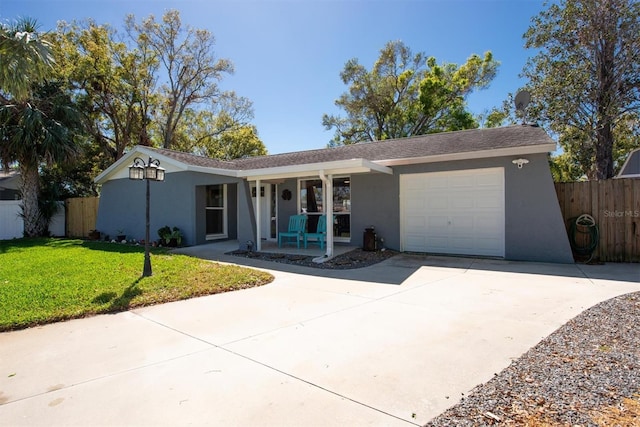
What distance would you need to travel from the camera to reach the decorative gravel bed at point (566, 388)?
86.7 inches

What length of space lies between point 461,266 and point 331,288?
3.62 metres

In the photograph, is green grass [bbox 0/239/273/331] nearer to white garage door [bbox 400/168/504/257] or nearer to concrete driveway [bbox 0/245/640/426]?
concrete driveway [bbox 0/245/640/426]

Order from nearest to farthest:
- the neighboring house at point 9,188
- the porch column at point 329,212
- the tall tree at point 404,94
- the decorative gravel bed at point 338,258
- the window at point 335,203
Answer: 1. the decorative gravel bed at point 338,258
2. the porch column at point 329,212
3. the window at point 335,203
4. the neighboring house at point 9,188
5. the tall tree at point 404,94

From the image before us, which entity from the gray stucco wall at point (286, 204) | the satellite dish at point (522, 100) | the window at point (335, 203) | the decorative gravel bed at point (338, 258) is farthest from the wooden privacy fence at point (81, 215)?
the satellite dish at point (522, 100)

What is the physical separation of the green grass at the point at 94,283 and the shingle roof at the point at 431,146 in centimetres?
509

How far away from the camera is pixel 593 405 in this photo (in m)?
2.30

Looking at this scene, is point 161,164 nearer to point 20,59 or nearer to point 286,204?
point 286,204

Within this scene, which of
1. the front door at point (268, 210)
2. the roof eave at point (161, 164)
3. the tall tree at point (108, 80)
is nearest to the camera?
the roof eave at point (161, 164)

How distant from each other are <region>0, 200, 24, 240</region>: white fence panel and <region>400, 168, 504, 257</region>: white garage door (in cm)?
1697

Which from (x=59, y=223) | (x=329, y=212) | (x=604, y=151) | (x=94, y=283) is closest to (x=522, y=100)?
(x=604, y=151)

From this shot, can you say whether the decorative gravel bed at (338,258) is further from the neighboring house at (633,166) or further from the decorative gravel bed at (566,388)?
the neighboring house at (633,166)

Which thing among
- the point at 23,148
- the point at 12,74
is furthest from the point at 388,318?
the point at 23,148

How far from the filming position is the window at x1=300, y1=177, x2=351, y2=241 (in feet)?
36.1

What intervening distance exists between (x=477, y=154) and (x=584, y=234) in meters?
3.21
